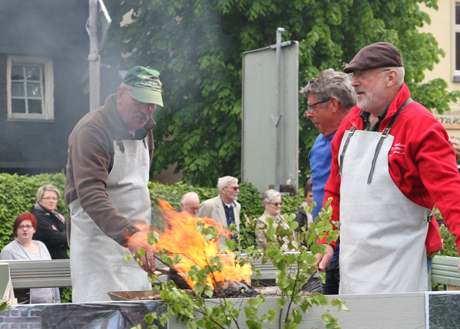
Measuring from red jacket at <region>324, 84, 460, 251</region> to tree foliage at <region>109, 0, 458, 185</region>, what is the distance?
1217 cm

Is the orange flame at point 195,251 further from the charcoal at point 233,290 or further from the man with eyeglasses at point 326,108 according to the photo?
the man with eyeglasses at point 326,108

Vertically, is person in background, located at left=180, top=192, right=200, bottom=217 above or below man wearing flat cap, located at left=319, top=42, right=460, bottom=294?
below

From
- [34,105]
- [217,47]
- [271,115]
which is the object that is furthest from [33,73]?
[271,115]

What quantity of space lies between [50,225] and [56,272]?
378 cm

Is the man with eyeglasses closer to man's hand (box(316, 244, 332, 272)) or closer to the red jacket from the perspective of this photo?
man's hand (box(316, 244, 332, 272))

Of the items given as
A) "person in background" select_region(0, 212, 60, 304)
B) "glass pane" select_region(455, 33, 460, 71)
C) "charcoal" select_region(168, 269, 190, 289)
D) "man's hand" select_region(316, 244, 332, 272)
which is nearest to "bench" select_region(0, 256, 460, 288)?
"man's hand" select_region(316, 244, 332, 272)

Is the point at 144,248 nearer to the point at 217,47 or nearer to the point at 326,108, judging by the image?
the point at 326,108

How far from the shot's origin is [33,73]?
20.1 m

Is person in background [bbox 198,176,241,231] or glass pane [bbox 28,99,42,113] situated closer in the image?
person in background [bbox 198,176,241,231]

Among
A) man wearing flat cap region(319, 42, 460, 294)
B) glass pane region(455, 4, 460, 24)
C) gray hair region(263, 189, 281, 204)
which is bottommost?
gray hair region(263, 189, 281, 204)

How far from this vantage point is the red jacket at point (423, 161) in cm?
393

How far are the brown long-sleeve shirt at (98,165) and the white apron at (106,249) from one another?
7 centimetres

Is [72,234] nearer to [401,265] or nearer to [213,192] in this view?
[401,265]

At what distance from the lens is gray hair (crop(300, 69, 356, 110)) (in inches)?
207
